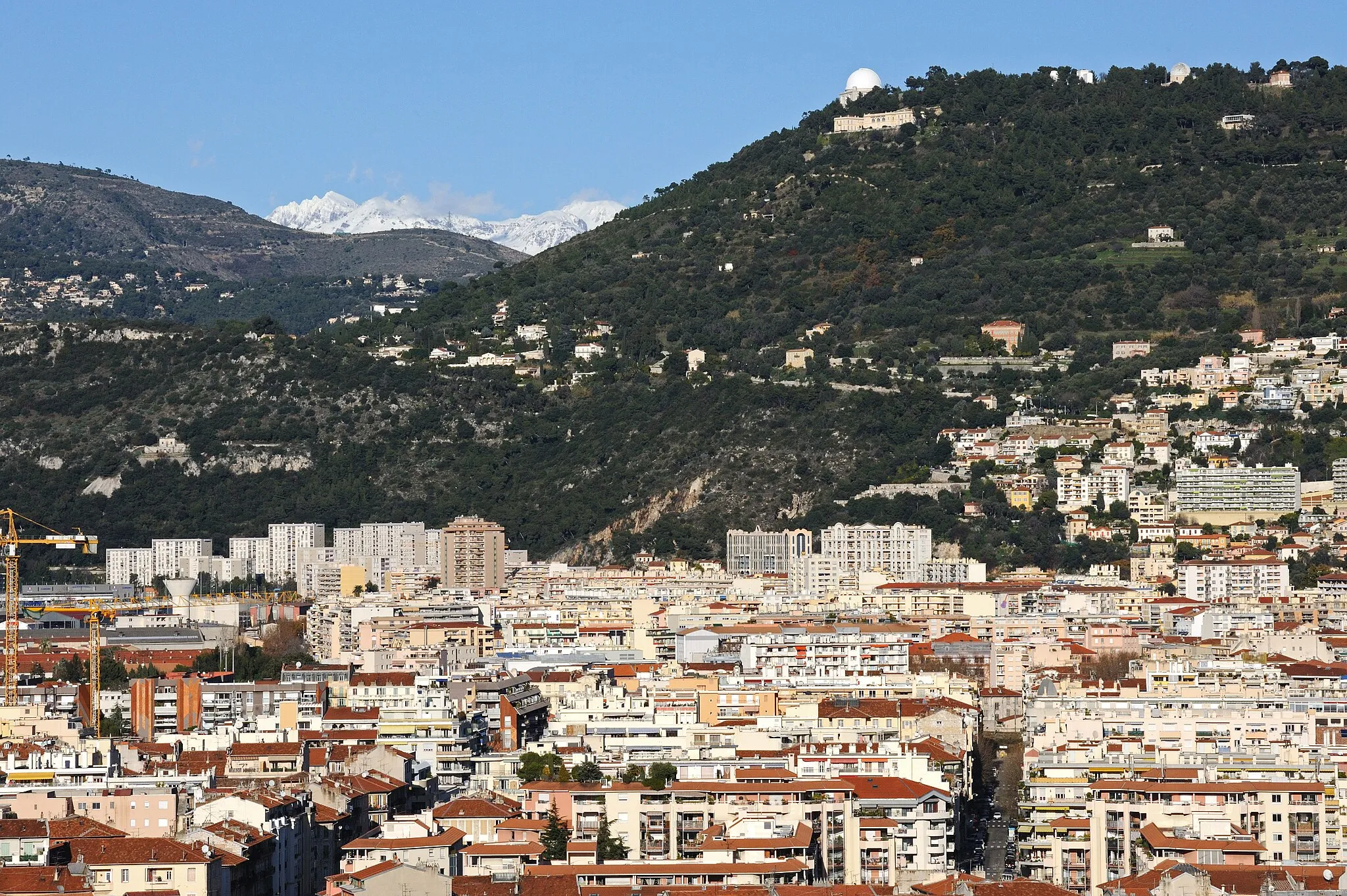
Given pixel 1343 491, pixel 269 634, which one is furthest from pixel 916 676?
pixel 1343 491

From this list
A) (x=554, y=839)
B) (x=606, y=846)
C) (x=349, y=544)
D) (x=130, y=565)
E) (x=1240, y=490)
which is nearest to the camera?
(x=606, y=846)

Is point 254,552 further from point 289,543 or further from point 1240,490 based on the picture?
point 1240,490

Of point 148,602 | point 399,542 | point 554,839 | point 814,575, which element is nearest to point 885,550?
point 814,575

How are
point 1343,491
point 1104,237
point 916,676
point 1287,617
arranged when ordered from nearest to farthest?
point 916,676
point 1287,617
point 1343,491
point 1104,237

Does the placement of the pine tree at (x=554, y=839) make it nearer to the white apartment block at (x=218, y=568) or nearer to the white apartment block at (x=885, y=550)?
the white apartment block at (x=885, y=550)

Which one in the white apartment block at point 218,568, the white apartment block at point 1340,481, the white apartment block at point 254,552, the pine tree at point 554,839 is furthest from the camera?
the white apartment block at point 254,552

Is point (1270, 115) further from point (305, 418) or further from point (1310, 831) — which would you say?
point (1310, 831)

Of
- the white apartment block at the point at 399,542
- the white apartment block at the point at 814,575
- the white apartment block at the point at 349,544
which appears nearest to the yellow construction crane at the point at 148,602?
the white apartment block at the point at 349,544
